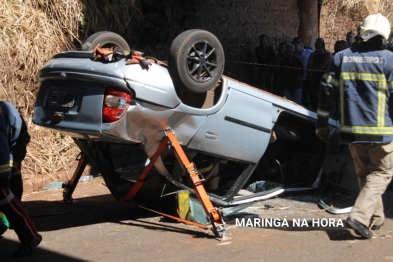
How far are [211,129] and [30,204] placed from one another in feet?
8.63

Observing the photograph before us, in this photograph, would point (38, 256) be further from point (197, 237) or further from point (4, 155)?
point (197, 237)

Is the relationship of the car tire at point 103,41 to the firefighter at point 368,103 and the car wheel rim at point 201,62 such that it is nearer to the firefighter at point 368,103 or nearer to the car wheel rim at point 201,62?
the car wheel rim at point 201,62

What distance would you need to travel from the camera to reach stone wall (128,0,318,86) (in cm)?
1056

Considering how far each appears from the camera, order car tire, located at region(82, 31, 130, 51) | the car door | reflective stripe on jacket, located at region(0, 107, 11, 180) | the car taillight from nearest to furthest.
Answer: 1. reflective stripe on jacket, located at region(0, 107, 11, 180)
2. the car taillight
3. the car door
4. car tire, located at region(82, 31, 130, 51)

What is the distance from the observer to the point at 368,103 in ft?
16.6

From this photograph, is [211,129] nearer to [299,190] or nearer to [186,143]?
[186,143]

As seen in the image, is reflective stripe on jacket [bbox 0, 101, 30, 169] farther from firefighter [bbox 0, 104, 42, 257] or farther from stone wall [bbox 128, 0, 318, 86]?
stone wall [bbox 128, 0, 318, 86]

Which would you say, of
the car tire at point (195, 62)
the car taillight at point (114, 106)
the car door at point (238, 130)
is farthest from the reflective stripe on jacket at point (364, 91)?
the car taillight at point (114, 106)

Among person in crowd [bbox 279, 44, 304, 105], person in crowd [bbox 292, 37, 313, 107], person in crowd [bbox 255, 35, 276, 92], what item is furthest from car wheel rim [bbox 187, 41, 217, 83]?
person in crowd [bbox 255, 35, 276, 92]

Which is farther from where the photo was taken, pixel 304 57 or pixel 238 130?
pixel 304 57

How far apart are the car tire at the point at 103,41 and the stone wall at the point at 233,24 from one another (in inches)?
162

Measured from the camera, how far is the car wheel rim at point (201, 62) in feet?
17.5

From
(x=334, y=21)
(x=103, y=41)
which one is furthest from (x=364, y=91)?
(x=334, y=21)

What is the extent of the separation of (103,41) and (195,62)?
1.08m
